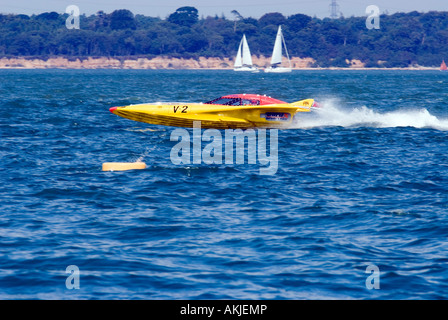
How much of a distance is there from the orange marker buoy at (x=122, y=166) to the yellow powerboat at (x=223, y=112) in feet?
32.3

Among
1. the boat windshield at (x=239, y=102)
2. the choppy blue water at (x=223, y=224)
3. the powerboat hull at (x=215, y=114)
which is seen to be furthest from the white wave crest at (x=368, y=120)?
the choppy blue water at (x=223, y=224)

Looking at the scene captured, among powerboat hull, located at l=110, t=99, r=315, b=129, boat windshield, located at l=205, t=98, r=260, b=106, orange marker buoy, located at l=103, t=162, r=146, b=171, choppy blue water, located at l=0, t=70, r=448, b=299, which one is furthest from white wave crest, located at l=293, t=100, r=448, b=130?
orange marker buoy, located at l=103, t=162, r=146, b=171

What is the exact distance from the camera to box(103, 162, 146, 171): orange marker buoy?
22.9 meters

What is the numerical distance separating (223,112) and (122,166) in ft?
35.9

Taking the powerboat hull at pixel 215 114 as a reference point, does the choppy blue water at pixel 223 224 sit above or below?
below

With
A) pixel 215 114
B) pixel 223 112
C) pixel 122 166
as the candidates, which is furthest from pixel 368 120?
pixel 122 166

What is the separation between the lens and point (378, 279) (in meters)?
12.9

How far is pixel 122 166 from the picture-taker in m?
23.2

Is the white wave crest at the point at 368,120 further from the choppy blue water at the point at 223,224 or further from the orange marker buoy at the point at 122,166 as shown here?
the orange marker buoy at the point at 122,166

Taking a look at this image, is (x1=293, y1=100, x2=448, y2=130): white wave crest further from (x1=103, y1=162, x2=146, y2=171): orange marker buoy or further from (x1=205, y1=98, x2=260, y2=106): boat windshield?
(x1=103, y1=162, x2=146, y2=171): orange marker buoy

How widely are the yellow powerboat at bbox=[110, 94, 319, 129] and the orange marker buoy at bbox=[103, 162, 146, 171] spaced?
9.84m

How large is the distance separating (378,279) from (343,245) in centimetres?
204

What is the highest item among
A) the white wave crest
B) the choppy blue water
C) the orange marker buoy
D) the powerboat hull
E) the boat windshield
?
the boat windshield

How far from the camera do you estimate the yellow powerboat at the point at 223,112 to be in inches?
1308
